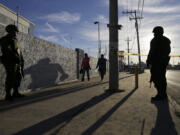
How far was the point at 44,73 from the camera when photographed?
788cm

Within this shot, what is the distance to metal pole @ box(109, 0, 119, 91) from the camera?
253 inches

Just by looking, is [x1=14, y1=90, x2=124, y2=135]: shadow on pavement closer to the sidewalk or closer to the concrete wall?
the sidewalk

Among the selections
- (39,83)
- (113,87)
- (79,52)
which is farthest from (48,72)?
(79,52)

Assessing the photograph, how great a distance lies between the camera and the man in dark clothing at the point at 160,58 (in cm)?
469

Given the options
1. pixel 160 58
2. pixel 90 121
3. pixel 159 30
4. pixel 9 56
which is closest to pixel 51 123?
pixel 90 121

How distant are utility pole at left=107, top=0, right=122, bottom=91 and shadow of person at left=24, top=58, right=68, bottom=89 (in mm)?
2922

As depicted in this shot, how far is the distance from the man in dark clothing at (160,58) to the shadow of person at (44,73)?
4.32 m

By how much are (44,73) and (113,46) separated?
3.29 m

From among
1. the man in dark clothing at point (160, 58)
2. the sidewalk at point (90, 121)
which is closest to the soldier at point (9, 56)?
the sidewalk at point (90, 121)

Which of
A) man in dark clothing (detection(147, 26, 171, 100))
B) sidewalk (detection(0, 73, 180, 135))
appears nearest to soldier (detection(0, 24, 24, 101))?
sidewalk (detection(0, 73, 180, 135))

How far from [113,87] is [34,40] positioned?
348 cm

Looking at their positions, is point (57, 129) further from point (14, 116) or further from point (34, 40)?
point (34, 40)

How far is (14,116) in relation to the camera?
314 centimetres

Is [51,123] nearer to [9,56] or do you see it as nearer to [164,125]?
[164,125]
